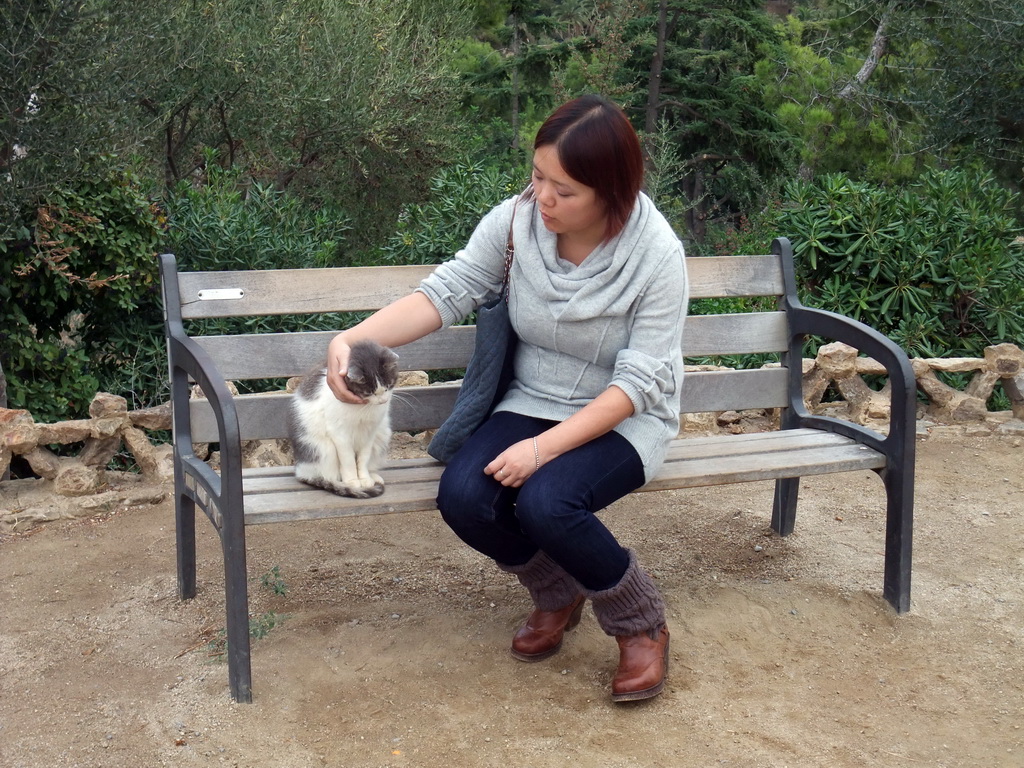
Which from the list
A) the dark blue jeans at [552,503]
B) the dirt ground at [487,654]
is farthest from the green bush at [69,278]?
the dark blue jeans at [552,503]

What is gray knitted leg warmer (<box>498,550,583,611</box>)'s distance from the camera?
9.73 feet

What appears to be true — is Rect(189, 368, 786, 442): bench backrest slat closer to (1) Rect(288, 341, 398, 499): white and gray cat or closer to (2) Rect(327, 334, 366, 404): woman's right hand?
(1) Rect(288, 341, 398, 499): white and gray cat

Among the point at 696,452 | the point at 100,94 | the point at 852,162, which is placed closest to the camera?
the point at 696,452

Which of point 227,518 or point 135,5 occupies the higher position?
point 135,5

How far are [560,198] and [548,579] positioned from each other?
114cm

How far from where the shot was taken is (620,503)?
450cm

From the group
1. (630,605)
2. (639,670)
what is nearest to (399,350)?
(630,605)

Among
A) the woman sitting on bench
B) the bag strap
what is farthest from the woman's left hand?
the bag strap

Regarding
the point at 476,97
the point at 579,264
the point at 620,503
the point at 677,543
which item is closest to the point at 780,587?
the point at 677,543

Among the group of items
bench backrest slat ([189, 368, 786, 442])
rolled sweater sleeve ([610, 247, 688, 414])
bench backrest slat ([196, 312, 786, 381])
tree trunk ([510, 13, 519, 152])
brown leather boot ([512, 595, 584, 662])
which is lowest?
brown leather boot ([512, 595, 584, 662])

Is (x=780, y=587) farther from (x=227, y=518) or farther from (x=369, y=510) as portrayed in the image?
(x=227, y=518)

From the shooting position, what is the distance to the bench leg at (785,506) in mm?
→ 4004

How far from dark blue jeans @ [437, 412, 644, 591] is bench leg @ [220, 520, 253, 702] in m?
0.57

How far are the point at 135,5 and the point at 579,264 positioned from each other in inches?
124
